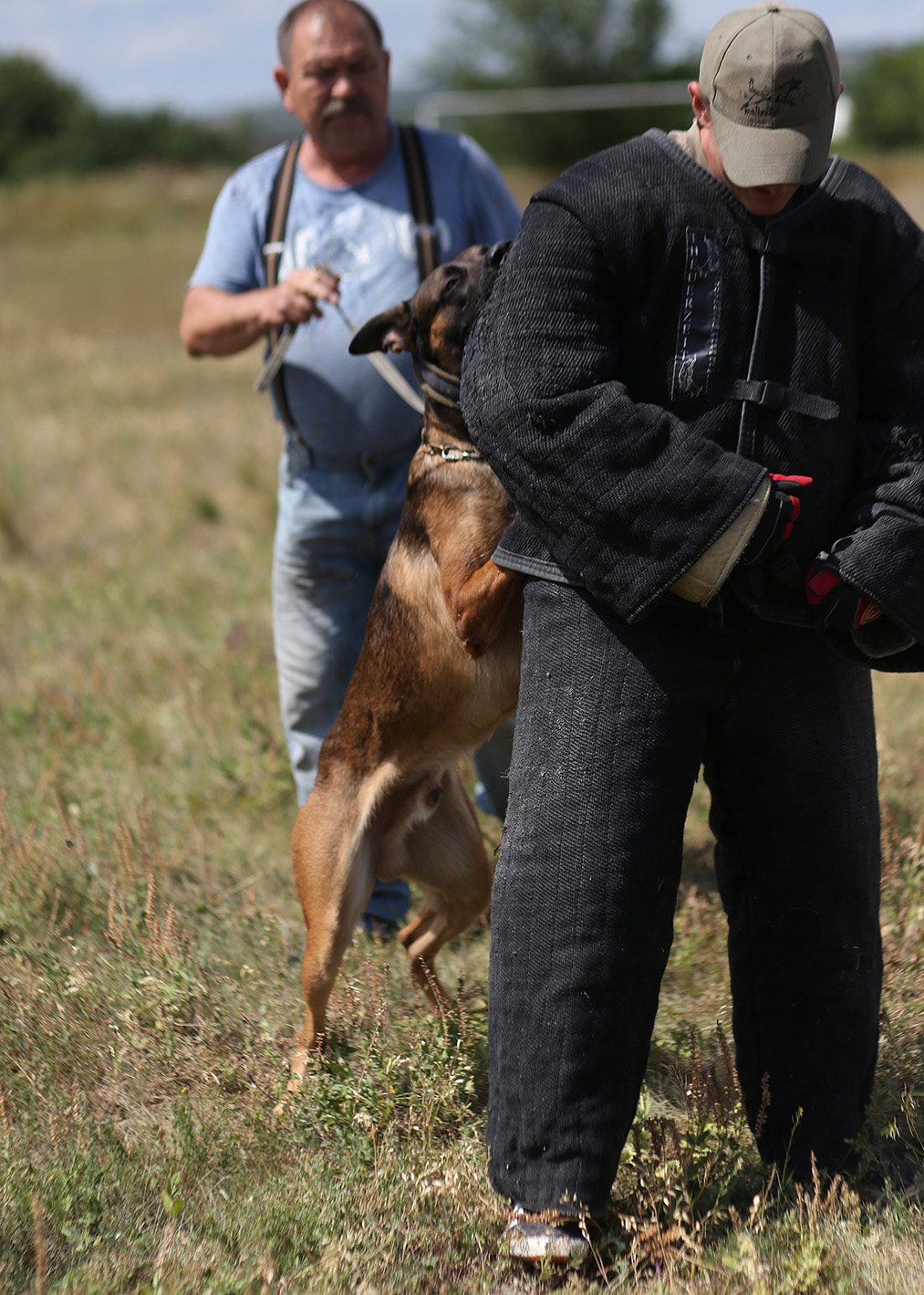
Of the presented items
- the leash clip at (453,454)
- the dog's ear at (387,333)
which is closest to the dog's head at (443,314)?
the dog's ear at (387,333)

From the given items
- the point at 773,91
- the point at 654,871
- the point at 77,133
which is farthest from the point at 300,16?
the point at 77,133

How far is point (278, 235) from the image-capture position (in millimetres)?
3867

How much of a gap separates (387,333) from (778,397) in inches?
51.2

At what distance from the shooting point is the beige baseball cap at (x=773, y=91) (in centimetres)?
215

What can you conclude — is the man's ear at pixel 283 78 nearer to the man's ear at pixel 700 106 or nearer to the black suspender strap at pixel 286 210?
the black suspender strap at pixel 286 210

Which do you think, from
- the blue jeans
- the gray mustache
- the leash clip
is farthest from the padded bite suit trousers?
the gray mustache

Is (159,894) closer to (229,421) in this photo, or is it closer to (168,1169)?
(168,1169)

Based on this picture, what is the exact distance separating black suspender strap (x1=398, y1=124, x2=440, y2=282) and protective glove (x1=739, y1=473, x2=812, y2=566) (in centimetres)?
175

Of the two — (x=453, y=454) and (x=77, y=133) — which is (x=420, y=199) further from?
(x=77, y=133)

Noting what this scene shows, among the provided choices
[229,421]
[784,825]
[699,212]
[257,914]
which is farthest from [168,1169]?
[229,421]

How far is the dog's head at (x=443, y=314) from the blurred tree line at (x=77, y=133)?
52.8 metres

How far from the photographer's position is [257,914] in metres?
4.05

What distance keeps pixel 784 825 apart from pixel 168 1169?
1587 millimetres

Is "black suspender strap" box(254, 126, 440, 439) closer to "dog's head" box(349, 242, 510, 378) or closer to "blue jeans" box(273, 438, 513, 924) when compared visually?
"blue jeans" box(273, 438, 513, 924)
